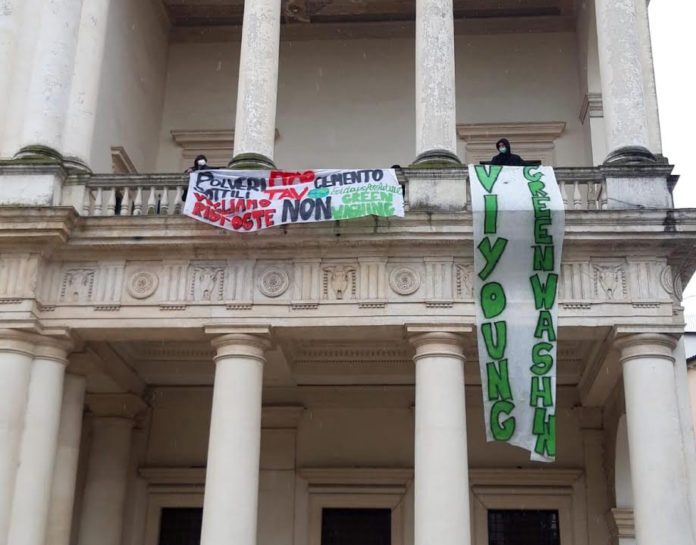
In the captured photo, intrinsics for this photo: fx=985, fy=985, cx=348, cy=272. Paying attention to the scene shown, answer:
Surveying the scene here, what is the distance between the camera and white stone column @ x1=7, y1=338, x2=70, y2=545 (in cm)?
1488

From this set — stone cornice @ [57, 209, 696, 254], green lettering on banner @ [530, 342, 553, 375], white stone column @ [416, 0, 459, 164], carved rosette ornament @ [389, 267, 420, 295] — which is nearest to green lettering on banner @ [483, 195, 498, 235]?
stone cornice @ [57, 209, 696, 254]

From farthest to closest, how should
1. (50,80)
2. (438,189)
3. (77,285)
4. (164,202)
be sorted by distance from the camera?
(50,80) < (164,202) < (77,285) < (438,189)

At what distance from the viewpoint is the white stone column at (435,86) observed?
16.4 metres

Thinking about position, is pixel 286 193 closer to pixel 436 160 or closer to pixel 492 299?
pixel 436 160

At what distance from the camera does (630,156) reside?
16.0 metres

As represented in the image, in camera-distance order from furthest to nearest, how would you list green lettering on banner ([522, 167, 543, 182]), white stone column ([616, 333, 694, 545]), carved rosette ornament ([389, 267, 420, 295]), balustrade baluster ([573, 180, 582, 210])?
balustrade baluster ([573, 180, 582, 210]), green lettering on banner ([522, 167, 543, 182]), carved rosette ornament ([389, 267, 420, 295]), white stone column ([616, 333, 694, 545])

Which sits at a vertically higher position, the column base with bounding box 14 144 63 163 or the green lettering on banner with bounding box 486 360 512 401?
the column base with bounding box 14 144 63 163

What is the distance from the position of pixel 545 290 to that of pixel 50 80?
9.09 meters

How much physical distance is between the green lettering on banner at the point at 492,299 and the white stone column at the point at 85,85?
720 cm

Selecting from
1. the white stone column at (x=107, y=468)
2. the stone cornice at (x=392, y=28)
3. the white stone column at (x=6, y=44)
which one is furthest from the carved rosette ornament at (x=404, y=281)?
the stone cornice at (x=392, y=28)

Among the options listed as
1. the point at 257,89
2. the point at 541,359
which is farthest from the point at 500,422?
the point at 257,89

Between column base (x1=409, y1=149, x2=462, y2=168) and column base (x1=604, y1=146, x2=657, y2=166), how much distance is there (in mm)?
2511

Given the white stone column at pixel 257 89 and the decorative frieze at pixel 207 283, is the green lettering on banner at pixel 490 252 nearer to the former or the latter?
the white stone column at pixel 257 89

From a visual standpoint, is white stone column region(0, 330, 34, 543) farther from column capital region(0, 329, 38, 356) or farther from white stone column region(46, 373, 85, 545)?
white stone column region(46, 373, 85, 545)
